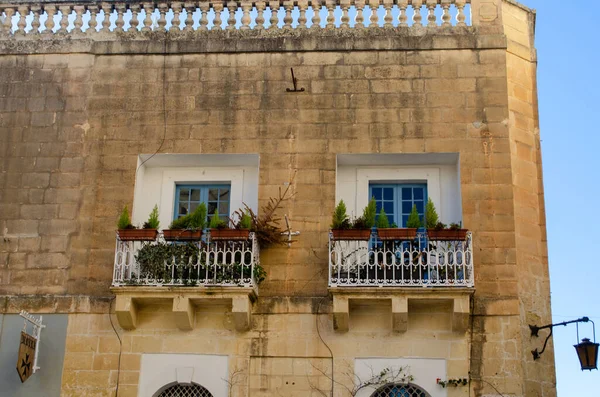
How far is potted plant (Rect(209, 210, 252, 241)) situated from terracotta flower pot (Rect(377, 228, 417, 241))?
6.64 ft

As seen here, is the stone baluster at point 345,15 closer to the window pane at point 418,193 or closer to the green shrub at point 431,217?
the window pane at point 418,193

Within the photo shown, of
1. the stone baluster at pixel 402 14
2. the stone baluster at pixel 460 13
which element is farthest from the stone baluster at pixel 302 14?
the stone baluster at pixel 460 13

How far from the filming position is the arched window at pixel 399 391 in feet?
47.8

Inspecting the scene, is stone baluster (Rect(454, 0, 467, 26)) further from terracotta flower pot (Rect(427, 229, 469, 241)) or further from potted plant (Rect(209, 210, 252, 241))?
potted plant (Rect(209, 210, 252, 241))

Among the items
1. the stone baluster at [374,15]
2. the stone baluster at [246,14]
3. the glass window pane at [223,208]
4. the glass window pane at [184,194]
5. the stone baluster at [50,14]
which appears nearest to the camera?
the glass window pane at [223,208]

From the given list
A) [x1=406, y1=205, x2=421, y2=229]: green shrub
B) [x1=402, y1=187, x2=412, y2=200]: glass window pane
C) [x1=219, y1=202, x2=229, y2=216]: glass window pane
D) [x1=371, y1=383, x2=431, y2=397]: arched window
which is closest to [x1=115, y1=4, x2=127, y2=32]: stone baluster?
[x1=219, y1=202, x2=229, y2=216]: glass window pane

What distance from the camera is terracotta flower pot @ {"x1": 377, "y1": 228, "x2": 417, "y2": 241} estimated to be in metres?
14.7

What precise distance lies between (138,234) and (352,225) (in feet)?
10.9

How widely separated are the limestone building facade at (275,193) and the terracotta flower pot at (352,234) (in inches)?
5.1

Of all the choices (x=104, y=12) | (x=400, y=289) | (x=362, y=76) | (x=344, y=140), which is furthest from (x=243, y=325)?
(x=104, y=12)

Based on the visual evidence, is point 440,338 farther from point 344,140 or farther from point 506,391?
point 344,140

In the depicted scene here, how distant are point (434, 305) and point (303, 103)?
4.10 m

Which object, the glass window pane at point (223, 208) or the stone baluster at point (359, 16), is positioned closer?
the glass window pane at point (223, 208)

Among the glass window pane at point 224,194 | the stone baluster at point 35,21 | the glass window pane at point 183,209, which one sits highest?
the stone baluster at point 35,21
